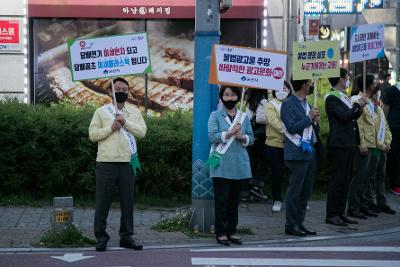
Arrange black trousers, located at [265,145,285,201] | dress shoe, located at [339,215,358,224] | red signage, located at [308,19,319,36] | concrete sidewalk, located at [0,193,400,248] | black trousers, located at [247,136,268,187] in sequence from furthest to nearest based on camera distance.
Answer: red signage, located at [308,19,319,36] < black trousers, located at [247,136,268,187] < black trousers, located at [265,145,285,201] < dress shoe, located at [339,215,358,224] < concrete sidewalk, located at [0,193,400,248]

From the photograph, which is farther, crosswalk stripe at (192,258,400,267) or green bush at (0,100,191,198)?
green bush at (0,100,191,198)

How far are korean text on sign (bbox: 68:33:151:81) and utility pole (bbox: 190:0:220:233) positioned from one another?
0.84 meters

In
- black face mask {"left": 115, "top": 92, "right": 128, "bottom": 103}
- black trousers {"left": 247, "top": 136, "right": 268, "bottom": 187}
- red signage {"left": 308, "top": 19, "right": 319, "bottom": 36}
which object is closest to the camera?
black face mask {"left": 115, "top": 92, "right": 128, "bottom": 103}

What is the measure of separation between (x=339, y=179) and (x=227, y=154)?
2.15 m

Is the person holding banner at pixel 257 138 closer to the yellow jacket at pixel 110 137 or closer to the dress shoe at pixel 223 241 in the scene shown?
the dress shoe at pixel 223 241

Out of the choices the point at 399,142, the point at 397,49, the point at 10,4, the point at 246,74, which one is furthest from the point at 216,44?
the point at 397,49

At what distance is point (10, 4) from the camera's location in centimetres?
1706

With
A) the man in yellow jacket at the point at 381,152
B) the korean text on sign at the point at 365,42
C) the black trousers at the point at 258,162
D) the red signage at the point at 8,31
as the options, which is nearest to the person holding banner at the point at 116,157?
the black trousers at the point at 258,162

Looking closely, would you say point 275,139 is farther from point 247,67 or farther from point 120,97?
point 120,97

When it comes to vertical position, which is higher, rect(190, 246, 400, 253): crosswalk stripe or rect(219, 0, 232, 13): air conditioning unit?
rect(219, 0, 232, 13): air conditioning unit

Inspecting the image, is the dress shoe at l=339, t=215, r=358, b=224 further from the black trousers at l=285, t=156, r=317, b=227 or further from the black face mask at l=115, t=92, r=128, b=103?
the black face mask at l=115, t=92, r=128, b=103

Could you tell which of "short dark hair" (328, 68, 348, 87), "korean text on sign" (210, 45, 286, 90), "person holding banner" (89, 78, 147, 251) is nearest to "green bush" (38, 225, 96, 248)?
"person holding banner" (89, 78, 147, 251)

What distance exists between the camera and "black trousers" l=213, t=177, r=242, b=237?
983 centimetres

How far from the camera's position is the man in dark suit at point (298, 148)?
10336mm
